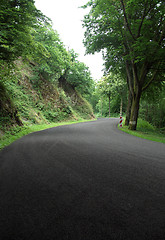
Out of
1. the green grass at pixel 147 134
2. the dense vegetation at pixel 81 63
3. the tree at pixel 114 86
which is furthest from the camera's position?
the tree at pixel 114 86

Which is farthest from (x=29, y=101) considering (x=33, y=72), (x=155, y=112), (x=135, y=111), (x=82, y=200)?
(x=155, y=112)

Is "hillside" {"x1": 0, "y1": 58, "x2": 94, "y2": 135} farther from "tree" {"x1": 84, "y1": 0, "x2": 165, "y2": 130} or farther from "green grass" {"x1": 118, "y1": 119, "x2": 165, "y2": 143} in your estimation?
"green grass" {"x1": 118, "y1": 119, "x2": 165, "y2": 143}

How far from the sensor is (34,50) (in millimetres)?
7754

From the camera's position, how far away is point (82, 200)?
2256 millimetres

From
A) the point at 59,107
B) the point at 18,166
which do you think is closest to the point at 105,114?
the point at 59,107

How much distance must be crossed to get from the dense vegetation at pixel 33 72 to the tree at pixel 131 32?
4.39 meters

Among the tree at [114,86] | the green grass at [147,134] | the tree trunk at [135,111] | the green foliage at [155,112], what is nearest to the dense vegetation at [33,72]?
the tree at [114,86]

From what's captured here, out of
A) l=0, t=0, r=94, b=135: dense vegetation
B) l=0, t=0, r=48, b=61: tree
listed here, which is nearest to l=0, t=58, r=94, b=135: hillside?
l=0, t=0, r=94, b=135: dense vegetation

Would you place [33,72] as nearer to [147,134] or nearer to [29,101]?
[29,101]

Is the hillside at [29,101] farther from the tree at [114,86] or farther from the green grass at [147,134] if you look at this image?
the tree at [114,86]

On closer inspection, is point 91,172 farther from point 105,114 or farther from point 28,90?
point 105,114

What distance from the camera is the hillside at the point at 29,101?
32.9 feet

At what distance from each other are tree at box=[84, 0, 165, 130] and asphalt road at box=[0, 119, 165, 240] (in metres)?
8.39

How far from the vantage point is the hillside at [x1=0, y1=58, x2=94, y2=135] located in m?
10.0
